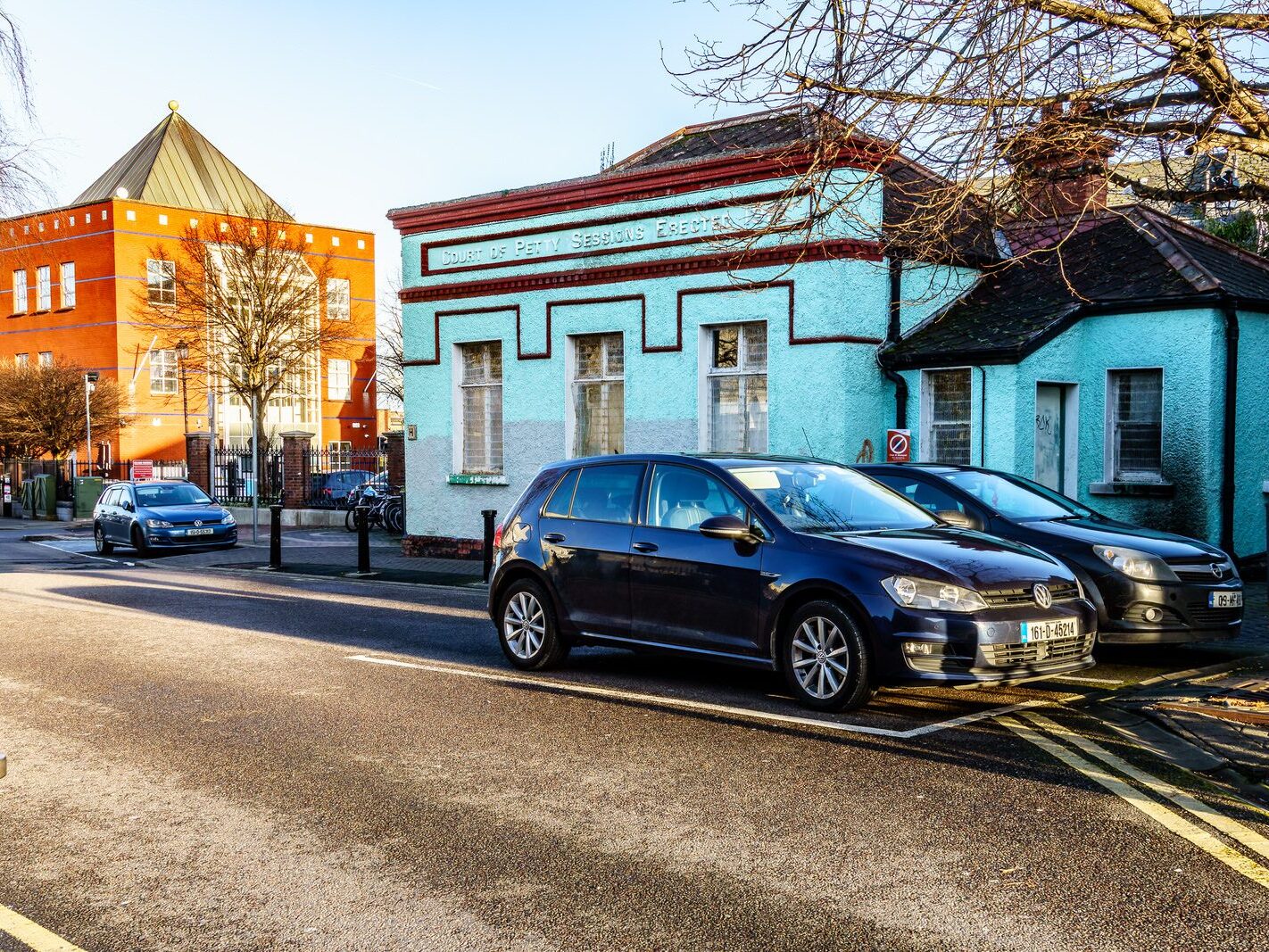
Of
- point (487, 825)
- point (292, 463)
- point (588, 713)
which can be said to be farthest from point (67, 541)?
→ point (487, 825)

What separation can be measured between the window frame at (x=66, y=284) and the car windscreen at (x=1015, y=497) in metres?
52.0

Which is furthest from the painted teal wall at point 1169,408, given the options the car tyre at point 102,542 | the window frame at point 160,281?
the window frame at point 160,281

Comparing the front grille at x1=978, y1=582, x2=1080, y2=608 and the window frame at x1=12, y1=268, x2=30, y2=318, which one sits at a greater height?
the window frame at x1=12, y1=268, x2=30, y2=318

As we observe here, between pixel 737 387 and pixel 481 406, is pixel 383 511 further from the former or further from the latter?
pixel 737 387

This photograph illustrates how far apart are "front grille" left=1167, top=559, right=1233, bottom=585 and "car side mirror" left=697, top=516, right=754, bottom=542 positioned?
144 inches

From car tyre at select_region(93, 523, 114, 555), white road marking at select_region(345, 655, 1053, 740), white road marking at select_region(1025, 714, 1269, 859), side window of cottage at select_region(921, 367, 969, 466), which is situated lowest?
car tyre at select_region(93, 523, 114, 555)

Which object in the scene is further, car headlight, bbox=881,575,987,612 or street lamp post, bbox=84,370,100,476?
street lamp post, bbox=84,370,100,476

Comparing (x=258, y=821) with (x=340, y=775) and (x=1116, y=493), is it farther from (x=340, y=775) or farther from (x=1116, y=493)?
(x=1116, y=493)

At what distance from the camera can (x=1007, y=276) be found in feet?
62.4

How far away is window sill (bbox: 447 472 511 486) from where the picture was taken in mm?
21078

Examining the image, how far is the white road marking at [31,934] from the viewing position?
4348mm

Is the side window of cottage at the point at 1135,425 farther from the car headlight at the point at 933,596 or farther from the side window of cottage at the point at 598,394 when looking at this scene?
the car headlight at the point at 933,596

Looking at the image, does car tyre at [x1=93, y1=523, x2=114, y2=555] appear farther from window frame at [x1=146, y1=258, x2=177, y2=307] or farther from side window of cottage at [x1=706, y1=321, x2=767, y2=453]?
window frame at [x1=146, y1=258, x2=177, y2=307]

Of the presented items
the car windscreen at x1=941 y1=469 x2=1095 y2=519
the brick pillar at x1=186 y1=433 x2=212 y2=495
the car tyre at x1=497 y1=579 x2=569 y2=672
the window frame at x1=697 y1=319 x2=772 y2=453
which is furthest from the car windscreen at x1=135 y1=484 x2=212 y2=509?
the car windscreen at x1=941 y1=469 x2=1095 y2=519
